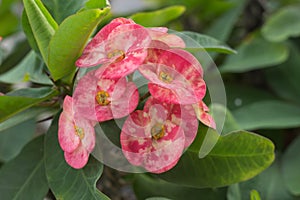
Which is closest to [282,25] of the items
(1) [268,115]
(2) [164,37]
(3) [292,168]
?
(1) [268,115]

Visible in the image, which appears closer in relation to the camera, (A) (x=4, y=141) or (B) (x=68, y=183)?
(B) (x=68, y=183)

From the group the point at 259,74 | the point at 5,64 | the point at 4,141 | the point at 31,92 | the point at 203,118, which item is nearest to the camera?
the point at 203,118

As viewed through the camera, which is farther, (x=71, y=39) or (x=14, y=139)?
(x=14, y=139)

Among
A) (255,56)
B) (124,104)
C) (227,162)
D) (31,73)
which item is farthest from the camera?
(255,56)

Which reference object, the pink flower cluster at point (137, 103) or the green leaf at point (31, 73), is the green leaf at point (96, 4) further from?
the green leaf at point (31, 73)

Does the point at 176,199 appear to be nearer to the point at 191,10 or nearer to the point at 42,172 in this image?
the point at 42,172

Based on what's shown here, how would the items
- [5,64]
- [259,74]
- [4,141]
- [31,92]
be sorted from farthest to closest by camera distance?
[259,74], [5,64], [4,141], [31,92]

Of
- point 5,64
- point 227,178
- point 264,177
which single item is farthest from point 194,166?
point 5,64

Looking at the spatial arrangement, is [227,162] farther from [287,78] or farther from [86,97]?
[287,78]
